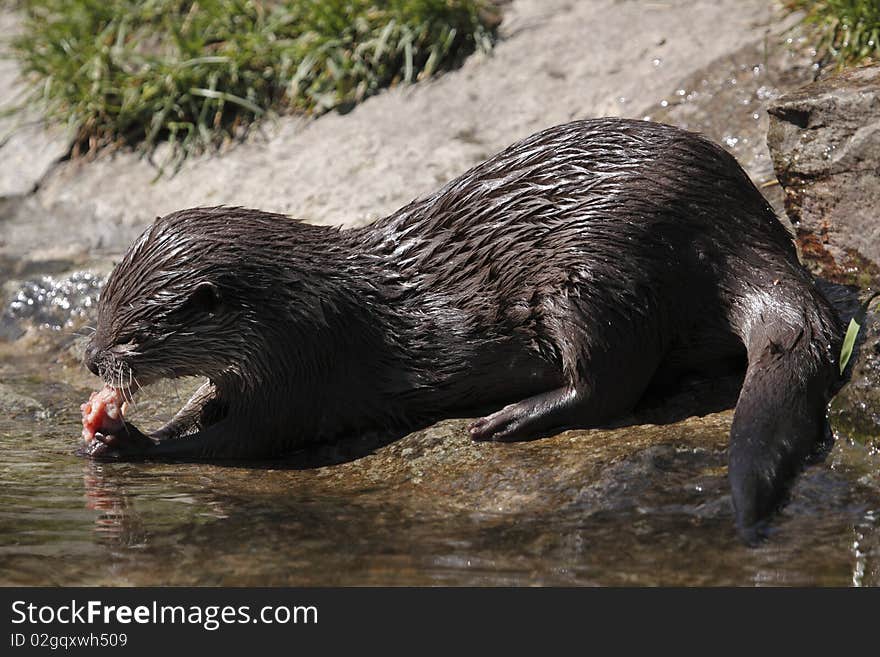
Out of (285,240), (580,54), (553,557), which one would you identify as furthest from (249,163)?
(553,557)

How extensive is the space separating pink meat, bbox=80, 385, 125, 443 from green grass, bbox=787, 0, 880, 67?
251cm

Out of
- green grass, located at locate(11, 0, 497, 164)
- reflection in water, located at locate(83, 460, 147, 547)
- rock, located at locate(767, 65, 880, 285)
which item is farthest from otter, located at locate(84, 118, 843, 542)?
green grass, located at locate(11, 0, 497, 164)

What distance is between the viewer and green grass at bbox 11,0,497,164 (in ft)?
17.2

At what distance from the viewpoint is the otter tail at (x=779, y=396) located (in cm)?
250

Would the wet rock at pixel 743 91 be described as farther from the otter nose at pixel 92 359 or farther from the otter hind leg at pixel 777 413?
the otter nose at pixel 92 359

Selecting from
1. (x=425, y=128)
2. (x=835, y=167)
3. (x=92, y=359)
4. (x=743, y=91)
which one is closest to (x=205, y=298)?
(x=92, y=359)

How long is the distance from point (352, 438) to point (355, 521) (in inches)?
27.8

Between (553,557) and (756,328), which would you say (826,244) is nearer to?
(756,328)

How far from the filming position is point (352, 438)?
3.33 meters

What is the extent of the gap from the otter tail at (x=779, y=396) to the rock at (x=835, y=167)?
1.49ft

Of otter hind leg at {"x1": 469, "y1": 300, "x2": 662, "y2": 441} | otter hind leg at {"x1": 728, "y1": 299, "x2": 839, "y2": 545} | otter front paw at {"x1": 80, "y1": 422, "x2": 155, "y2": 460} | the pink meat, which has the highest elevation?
otter hind leg at {"x1": 728, "y1": 299, "x2": 839, "y2": 545}

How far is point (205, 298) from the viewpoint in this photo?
3.19 metres

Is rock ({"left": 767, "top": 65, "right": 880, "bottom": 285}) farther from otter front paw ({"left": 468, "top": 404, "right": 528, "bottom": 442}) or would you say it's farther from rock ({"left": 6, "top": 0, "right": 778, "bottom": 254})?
rock ({"left": 6, "top": 0, "right": 778, "bottom": 254})

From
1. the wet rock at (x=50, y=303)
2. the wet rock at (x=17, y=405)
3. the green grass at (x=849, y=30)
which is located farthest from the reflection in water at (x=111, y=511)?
the green grass at (x=849, y=30)
